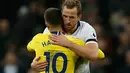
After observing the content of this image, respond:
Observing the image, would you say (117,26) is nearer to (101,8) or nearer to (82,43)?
(101,8)

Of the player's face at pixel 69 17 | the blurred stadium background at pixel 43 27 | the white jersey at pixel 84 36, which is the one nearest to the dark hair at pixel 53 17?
the player's face at pixel 69 17

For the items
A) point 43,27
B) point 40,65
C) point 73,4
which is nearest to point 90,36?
point 73,4

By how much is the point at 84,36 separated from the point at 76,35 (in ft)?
0.35

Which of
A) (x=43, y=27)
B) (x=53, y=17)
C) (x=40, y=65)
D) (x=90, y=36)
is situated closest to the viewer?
(x=53, y=17)

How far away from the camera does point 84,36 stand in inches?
243

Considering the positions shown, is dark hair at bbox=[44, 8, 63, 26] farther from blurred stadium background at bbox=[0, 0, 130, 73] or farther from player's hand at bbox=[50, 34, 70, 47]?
blurred stadium background at bbox=[0, 0, 130, 73]

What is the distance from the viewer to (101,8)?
1228 centimetres

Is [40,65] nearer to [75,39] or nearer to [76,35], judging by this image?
[75,39]

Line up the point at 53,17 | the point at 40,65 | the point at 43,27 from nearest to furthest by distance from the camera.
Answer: the point at 53,17 < the point at 40,65 < the point at 43,27

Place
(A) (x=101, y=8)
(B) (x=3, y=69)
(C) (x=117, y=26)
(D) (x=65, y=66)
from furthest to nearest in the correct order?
(A) (x=101, y=8), (C) (x=117, y=26), (B) (x=3, y=69), (D) (x=65, y=66)

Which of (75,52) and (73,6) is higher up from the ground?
(73,6)

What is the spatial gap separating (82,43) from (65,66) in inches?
12.1

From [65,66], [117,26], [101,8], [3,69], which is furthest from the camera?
[101,8]

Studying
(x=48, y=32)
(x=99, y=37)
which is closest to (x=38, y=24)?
(x=99, y=37)
